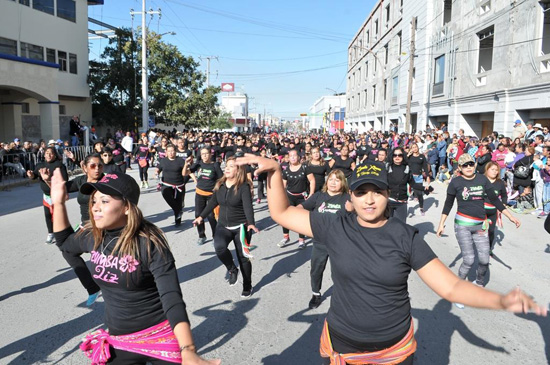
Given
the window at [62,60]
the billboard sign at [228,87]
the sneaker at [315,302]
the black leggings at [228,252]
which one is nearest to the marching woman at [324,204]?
the sneaker at [315,302]

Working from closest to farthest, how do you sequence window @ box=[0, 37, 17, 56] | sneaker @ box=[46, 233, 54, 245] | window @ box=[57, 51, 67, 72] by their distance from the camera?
sneaker @ box=[46, 233, 54, 245] < window @ box=[0, 37, 17, 56] < window @ box=[57, 51, 67, 72]

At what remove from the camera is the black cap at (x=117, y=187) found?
8.12 ft

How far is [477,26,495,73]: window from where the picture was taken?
2011cm

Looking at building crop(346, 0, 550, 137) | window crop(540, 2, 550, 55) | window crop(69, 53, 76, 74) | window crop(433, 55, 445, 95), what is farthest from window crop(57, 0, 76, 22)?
window crop(540, 2, 550, 55)

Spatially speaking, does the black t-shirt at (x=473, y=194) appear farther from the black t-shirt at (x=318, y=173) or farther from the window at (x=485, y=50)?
the window at (x=485, y=50)

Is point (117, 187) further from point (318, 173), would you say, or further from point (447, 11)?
point (447, 11)

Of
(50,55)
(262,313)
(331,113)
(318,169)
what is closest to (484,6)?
(318,169)

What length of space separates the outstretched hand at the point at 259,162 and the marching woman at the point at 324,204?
111 inches

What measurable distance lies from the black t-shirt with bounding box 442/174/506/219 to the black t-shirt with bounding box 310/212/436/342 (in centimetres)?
360

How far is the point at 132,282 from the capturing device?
2.49 m

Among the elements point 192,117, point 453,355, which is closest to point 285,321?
point 453,355

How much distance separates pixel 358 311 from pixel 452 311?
3139 millimetres

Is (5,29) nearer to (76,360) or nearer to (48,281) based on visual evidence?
(48,281)

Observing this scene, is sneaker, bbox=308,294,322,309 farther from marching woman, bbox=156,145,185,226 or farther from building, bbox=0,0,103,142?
building, bbox=0,0,103,142
